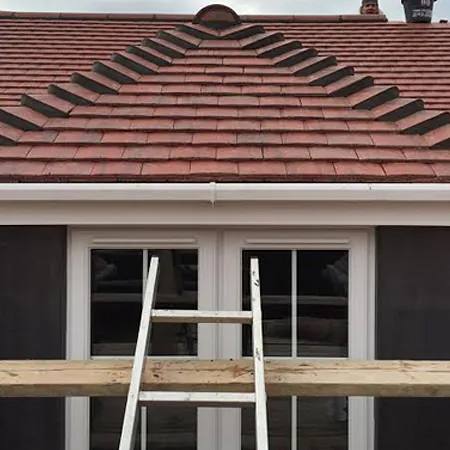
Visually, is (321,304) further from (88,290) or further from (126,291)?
(88,290)

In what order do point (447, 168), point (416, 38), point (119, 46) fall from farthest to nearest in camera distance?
point (416, 38) < point (119, 46) < point (447, 168)

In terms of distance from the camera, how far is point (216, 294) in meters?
3.96

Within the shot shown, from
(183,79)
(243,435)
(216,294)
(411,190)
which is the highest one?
(183,79)

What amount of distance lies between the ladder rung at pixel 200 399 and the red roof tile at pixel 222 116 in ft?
5.01

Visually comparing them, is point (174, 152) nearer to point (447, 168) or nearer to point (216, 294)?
point (216, 294)

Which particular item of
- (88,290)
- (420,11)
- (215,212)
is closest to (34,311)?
(88,290)

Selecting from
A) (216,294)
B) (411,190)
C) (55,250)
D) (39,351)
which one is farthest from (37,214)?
(411,190)

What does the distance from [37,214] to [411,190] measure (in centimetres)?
224

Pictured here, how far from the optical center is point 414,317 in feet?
12.8

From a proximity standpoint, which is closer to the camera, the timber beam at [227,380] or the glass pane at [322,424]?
the timber beam at [227,380]

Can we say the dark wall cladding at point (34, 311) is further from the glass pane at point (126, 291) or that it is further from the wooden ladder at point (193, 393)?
the wooden ladder at point (193, 393)

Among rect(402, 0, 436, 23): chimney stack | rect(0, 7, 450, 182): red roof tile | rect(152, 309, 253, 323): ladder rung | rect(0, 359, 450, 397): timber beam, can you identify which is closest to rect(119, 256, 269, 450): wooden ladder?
rect(152, 309, 253, 323): ladder rung

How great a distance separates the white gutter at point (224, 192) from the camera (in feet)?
12.1

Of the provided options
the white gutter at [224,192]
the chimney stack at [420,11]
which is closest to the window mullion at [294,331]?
the white gutter at [224,192]
